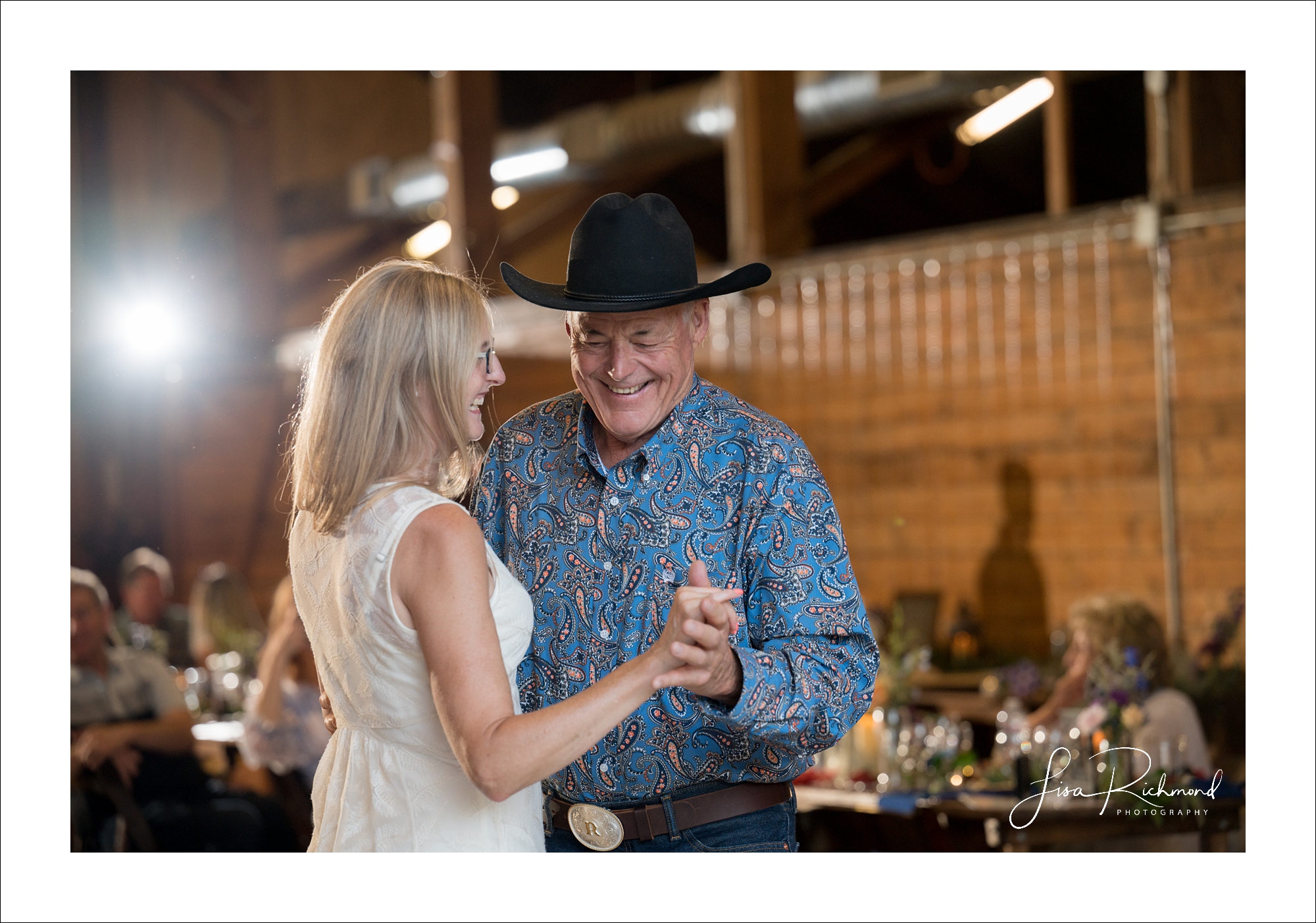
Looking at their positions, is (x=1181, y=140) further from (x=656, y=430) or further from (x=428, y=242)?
(x=428, y=242)

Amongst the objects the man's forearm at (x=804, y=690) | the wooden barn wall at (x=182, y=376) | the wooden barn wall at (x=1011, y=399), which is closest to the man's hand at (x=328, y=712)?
the man's forearm at (x=804, y=690)

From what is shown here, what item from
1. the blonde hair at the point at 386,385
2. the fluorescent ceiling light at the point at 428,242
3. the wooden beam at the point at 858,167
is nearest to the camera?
the blonde hair at the point at 386,385

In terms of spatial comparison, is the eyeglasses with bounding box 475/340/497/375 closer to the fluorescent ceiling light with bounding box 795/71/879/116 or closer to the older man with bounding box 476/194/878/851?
the older man with bounding box 476/194/878/851

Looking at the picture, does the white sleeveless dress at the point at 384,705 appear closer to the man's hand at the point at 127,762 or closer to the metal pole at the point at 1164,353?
the man's hand at the point at 127,762

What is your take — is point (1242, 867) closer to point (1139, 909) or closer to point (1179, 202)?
point (1139, 909)

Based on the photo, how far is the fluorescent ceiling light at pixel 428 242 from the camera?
10.4 meters

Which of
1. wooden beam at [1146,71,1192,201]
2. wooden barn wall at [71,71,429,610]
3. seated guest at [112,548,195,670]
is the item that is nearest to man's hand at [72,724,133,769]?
seated guest at [112,548,195,670]

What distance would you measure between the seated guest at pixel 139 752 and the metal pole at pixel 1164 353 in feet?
12.8

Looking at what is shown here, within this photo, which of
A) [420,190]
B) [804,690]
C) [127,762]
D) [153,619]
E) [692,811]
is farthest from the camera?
[420,190]

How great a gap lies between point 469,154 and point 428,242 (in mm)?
2276

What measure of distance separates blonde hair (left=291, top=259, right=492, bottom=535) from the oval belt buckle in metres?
0.61

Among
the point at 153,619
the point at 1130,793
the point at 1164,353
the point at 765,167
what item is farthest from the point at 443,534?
the point at 765,167

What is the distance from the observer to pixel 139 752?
471 centimetres

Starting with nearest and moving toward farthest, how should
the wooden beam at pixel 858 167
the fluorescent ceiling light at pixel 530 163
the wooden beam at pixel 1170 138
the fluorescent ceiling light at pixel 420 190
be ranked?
the wooden beam at pixel 1170 138
the wooden beam at pixel 858 167
the fluorescent ceiling light at pixel 530 163
the fluorescent ceiling light at pixel 420 190
